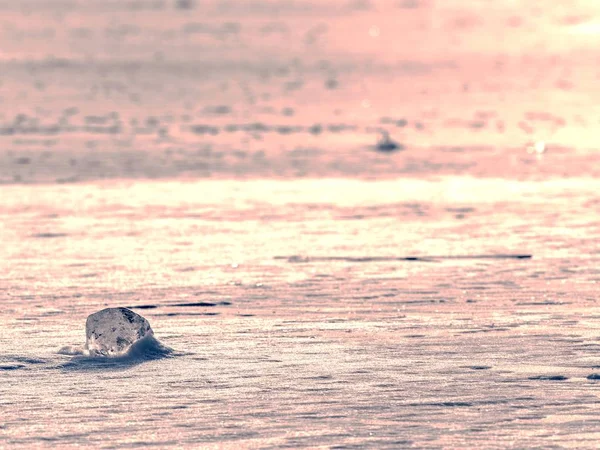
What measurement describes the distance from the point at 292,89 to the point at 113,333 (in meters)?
19.4

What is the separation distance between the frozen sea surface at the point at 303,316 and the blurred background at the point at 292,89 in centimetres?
295

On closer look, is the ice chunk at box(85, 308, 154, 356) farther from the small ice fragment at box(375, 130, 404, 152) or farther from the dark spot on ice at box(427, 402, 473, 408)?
the small ice fragment at box(375, 130, 404, 152)

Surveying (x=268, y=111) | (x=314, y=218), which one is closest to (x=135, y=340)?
(x=314, y=218)

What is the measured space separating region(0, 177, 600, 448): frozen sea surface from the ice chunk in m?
0.08

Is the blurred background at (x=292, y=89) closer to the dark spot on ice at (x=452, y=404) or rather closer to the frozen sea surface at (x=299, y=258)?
the frozen sea surface at (x=299, y=258)

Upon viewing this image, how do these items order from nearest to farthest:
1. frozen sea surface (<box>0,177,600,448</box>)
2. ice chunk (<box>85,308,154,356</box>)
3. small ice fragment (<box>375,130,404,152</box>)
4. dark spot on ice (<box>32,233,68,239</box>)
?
1. frozen sea surface (<box>0,177,600,448</box>)
2. ice chunk (<box>85,308,154,356</box>)
3. dark spot on ice (<box>32,233,68,239</box>)
4. small ice fragment (<box>375,130,404,152</box>)

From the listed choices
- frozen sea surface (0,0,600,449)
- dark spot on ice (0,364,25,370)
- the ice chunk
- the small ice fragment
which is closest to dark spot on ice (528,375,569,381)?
frozen sea surface (0,0,600,449)

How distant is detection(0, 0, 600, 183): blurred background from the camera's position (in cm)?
1852

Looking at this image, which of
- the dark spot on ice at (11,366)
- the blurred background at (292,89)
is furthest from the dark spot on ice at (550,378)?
the blurred background at (292,89)

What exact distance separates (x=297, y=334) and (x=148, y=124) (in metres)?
13.5

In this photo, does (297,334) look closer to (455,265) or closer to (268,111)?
(455,265)

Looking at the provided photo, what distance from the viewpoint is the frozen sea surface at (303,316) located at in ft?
23.3

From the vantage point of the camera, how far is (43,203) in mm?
14523

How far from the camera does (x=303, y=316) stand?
9.48 metres
